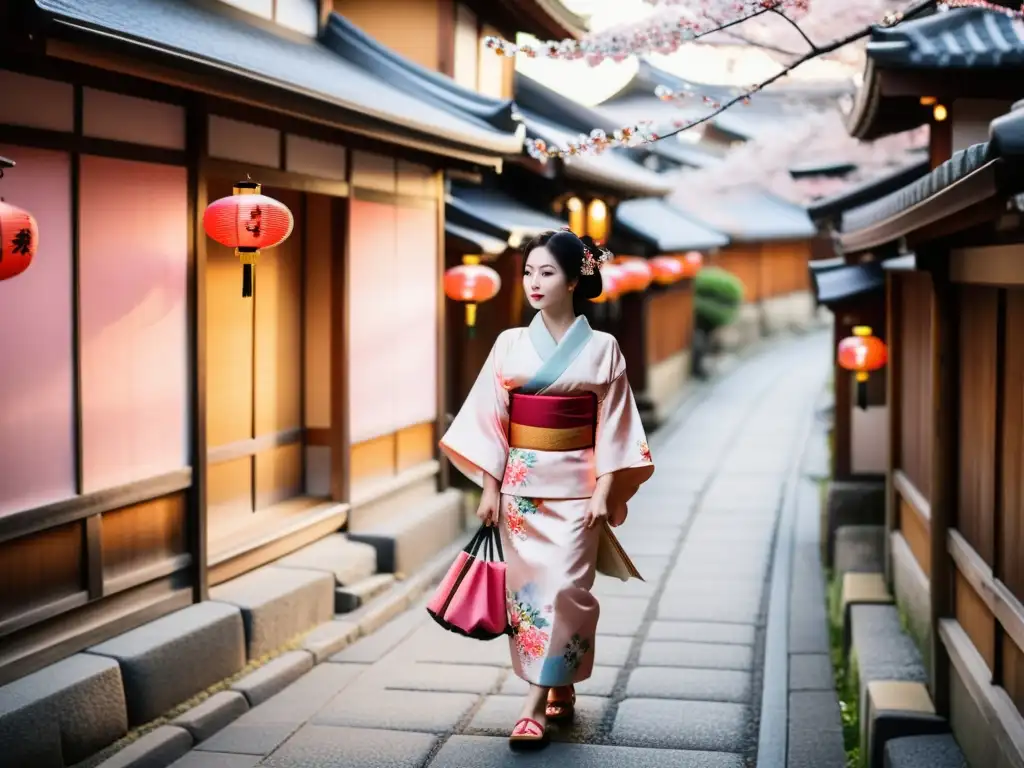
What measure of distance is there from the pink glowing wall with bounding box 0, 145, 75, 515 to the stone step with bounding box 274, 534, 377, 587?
8.98ft

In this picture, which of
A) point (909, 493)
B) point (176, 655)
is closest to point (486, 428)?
point (176, 655)

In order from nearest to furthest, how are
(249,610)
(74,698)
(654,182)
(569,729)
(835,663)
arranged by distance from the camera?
(74,698) → (569,729) → (249,610) → (835,663) → (654,182)

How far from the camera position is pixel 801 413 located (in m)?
23.2

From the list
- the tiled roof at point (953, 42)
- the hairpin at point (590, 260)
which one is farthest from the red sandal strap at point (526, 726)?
the tiled roof at point (953, 42)

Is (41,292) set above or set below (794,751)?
above

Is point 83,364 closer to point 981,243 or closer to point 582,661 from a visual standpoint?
point 582,661

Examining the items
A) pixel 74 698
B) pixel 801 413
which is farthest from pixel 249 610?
pixel 801 413

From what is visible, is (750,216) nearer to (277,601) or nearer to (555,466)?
(277,601)

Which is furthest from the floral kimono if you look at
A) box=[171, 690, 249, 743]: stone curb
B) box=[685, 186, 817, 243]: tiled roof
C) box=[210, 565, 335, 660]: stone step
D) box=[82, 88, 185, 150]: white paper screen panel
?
box=[685, 186, 817, 243]: tiled roof

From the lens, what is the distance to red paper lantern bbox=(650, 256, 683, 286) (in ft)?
74.6

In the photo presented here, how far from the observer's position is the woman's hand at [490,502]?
6215mm

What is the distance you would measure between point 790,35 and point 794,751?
12441mm

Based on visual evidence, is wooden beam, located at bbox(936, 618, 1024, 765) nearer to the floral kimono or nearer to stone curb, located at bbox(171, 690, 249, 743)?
the floral kimono

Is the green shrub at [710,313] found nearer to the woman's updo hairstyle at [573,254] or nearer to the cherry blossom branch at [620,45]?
the cherry blossom branch at [620,45]
